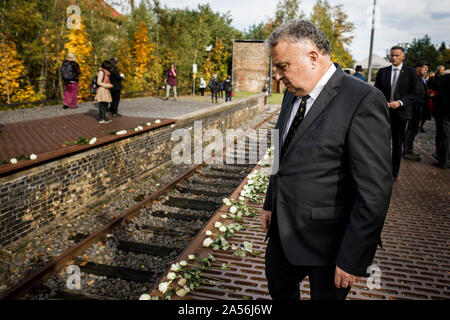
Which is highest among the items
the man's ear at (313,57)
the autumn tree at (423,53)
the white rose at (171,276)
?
the autumn tree at (423,53)

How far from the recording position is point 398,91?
20.3 ft

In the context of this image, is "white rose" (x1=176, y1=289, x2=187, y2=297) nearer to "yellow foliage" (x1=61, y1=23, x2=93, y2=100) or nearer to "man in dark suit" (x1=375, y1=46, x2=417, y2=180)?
"man in dark suit" (x1=375, y1=46, x2=417, y2=180)

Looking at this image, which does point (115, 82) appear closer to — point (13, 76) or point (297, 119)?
point (13, 76)

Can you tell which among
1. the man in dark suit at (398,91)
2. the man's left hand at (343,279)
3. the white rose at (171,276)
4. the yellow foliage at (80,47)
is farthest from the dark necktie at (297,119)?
the yellow foliage at (80,47)

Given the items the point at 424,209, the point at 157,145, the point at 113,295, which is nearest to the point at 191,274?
the point at 113,295

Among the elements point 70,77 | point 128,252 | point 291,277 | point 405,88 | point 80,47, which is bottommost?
point 128,252

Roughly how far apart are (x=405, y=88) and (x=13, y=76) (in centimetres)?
1477

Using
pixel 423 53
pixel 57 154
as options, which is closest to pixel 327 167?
pixel 57 154

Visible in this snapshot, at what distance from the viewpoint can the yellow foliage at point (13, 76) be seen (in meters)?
13.5

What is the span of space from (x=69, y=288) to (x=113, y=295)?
0.58 metres

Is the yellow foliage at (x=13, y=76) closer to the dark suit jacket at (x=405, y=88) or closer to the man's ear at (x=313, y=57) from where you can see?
the dark suit jacket at (x=405, y=88)

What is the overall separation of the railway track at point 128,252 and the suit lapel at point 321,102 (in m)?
3.20

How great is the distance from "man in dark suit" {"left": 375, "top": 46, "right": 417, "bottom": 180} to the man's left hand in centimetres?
504

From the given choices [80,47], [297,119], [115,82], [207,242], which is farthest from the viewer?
[80,47]
